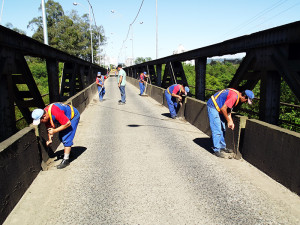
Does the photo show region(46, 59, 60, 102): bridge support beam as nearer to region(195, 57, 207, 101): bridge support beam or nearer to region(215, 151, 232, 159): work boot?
region(195, 57, 207, 101): bridge support beam

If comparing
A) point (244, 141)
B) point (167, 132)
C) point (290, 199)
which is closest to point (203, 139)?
point (167, 132)

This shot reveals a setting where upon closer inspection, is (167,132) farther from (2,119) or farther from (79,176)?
(2,119)

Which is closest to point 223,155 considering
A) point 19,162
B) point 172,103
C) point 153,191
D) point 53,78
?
point 153,191

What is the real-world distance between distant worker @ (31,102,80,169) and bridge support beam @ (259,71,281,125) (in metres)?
4.58

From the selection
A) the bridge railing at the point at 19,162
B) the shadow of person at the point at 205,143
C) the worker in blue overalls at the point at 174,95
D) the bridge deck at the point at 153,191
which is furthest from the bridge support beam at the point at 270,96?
the bridge railing at the point at 19,162

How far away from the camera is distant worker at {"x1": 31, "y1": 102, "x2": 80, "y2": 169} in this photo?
4.72 m

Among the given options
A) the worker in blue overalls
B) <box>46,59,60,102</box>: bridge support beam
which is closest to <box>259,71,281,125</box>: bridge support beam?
the worker in blue overalls

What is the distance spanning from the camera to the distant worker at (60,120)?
4.72 m

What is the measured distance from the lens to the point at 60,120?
16.7 ft

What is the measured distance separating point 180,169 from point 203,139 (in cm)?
255

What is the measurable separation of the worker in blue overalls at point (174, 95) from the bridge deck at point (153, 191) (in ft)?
10.6

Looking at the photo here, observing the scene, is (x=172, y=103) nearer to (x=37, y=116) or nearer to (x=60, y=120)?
(x=60, y=120)

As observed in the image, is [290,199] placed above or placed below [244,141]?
below

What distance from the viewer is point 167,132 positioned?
28.2ft
